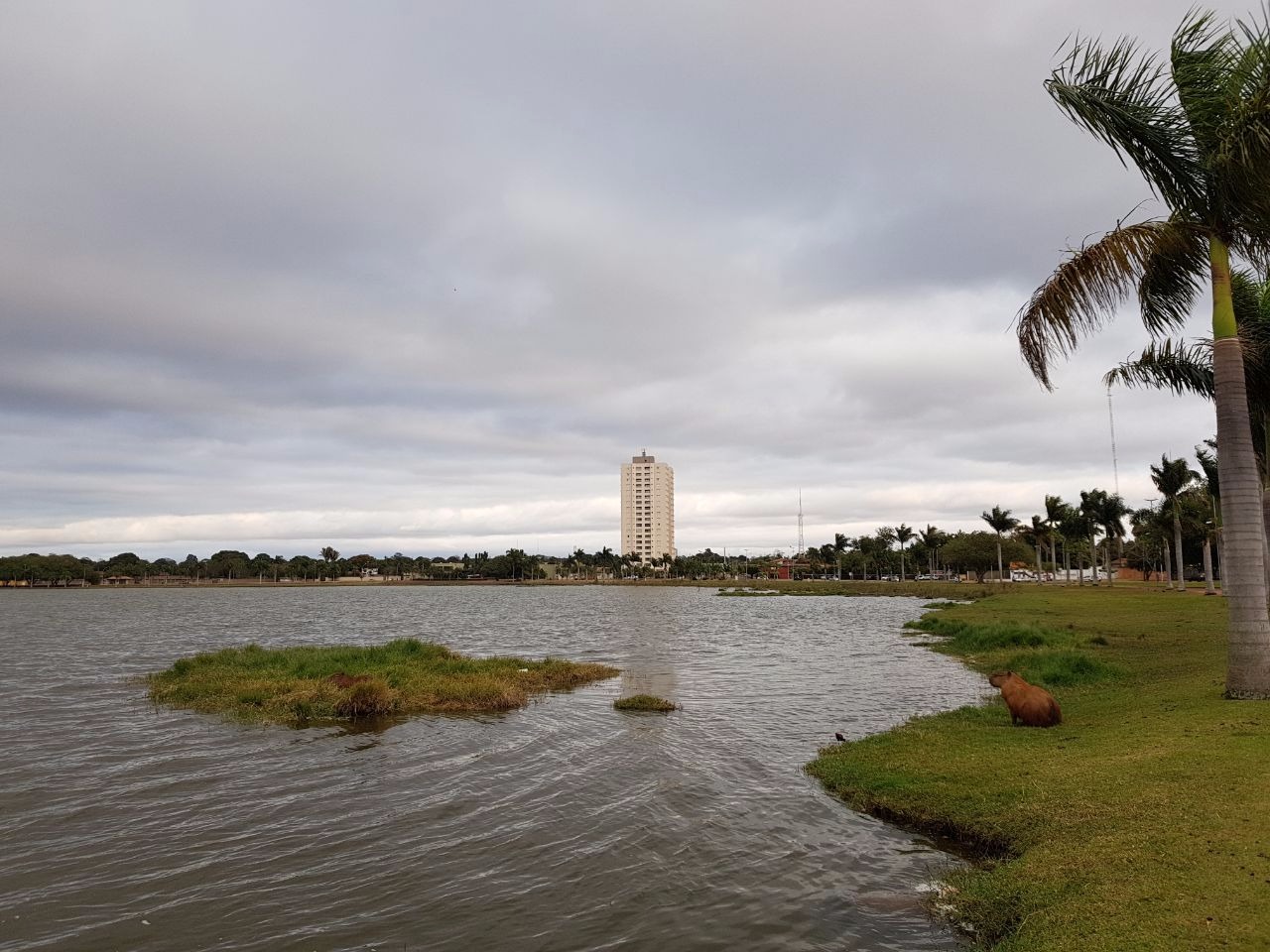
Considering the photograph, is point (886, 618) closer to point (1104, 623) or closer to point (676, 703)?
point (1104, 623)

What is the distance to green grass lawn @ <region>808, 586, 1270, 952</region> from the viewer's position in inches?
333

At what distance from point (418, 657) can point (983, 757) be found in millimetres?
28286

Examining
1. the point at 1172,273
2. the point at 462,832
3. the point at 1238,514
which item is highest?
the point at 1172,273

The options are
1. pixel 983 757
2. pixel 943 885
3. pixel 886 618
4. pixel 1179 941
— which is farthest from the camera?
pixel 886 618

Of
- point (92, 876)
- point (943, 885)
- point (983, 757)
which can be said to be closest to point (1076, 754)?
point (983, 757)

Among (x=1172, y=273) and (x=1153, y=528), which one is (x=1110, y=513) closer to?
(x=1153, y=528)

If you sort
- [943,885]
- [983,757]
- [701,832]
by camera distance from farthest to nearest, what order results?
[983,757]
[701,832]
[943,885]

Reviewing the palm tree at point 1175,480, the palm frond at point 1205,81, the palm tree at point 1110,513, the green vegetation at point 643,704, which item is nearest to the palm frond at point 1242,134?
the palm frond at point 1205,81

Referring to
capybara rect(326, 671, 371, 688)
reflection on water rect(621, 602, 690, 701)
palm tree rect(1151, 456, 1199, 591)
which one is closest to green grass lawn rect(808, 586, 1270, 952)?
reflection on water rect(621, 602, 690, 701)

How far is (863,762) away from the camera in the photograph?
60.7ft

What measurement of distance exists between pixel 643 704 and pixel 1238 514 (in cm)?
1910

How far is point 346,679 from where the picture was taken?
30234 millimetres

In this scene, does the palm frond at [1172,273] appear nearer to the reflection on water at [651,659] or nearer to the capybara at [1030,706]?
the capybara at [1030,706]

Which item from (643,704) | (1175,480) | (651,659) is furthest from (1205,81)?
(1175,480)
